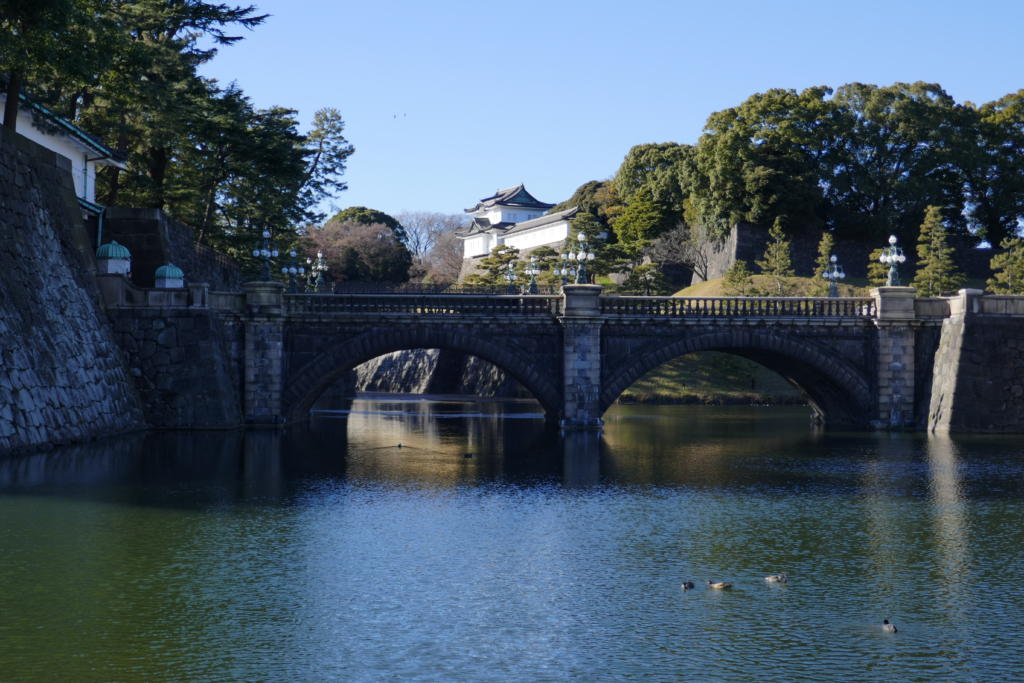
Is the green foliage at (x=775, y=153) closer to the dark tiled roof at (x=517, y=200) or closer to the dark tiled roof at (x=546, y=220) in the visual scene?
the dark tiled roof at (x=546, y=220)

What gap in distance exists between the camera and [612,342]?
48.6 meters

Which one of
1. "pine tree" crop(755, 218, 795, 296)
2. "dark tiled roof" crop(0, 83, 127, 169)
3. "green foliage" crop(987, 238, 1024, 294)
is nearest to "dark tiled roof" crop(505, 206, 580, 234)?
"pine tree" crop(755, 218, 795, 296)

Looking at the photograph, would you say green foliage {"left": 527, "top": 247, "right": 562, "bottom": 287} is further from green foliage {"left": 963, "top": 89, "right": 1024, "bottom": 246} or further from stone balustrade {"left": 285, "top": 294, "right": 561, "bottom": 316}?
stone balustrade {"left": 285, "top": 294, "right": 561, "bottom": 316}

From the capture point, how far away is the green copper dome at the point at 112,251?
150 ft

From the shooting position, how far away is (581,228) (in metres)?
98.5

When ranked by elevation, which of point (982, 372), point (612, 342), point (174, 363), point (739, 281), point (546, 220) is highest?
point (546, 220)

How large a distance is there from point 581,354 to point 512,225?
101 meters

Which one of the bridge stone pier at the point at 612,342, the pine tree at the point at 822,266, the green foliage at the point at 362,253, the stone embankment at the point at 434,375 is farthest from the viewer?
the green foliage at the point at 362,253

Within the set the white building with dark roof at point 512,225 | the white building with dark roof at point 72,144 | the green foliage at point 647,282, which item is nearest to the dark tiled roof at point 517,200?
the white building with dark roof at point 512,225

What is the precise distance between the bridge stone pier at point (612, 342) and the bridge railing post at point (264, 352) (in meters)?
0.04

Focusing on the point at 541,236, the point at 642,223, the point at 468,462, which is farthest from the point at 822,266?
the point at 468,462

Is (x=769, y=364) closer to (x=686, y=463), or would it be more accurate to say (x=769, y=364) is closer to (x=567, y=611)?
(x=686, y=463)

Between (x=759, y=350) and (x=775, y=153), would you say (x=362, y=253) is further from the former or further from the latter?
(x=759, y=350)

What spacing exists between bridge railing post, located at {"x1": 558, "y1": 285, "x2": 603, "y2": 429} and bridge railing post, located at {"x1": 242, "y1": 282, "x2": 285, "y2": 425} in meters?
12.2
